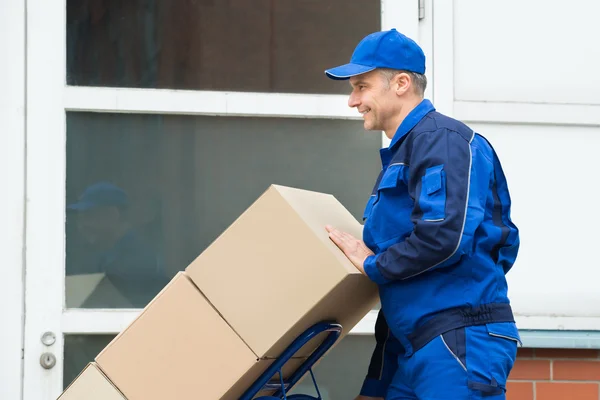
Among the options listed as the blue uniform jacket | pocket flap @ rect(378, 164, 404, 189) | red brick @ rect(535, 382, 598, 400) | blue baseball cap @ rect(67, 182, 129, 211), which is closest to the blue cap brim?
the blue uniform jacket

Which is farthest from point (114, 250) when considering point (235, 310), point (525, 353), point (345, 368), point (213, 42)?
point (525, 353)

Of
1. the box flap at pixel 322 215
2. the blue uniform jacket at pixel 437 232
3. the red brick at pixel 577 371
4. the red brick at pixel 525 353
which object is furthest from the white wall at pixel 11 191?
the red brick at pixel 577 371

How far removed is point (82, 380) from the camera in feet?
8.54

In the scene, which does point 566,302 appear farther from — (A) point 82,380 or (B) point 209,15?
(A) point 82,380

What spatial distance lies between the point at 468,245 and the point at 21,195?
6.13 ft

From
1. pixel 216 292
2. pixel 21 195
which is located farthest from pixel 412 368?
pixel 21 195

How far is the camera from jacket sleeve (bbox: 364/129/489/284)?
249cm

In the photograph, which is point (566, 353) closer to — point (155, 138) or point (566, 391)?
point (566, 391)

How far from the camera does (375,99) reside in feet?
9.21

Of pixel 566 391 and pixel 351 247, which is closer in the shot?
pixel 351 247

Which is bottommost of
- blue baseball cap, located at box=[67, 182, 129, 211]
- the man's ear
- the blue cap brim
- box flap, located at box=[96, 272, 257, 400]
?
box flap, located at box=[96, 272, 257, 400]

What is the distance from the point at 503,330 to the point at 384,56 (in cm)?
82

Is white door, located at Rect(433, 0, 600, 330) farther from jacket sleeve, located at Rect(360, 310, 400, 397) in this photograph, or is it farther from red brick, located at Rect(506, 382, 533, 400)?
jacket sleeve, located at Rect(360, 310, 400, 397)

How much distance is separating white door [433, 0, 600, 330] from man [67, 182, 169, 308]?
4.24 ft
